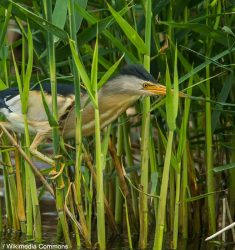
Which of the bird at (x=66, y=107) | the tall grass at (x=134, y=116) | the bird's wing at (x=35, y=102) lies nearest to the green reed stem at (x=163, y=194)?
the tall grass at (x=134, y=116)

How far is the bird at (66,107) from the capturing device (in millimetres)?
3602

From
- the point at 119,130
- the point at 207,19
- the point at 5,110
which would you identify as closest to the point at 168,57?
the point at 207,19

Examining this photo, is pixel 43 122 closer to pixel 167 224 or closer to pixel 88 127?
pixel 88 127

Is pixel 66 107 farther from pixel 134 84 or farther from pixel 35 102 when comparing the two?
pixel 134 84

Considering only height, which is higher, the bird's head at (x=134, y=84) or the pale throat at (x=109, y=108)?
the bird's head at (x=134, y=84)

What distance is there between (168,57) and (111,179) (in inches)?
33.8

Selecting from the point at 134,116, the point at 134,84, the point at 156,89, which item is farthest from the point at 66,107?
the point at 134,116

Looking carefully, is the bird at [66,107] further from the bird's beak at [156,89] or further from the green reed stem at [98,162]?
the green reed stem at [98,162]

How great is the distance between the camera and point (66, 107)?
361cm

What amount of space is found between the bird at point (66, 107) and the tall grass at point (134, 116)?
7 centimetres

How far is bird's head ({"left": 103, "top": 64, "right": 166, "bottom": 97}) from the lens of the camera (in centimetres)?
345

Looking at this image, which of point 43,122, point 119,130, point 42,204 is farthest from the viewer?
point 42,204

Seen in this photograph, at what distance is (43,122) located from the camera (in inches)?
142

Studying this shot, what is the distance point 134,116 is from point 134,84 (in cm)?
60
